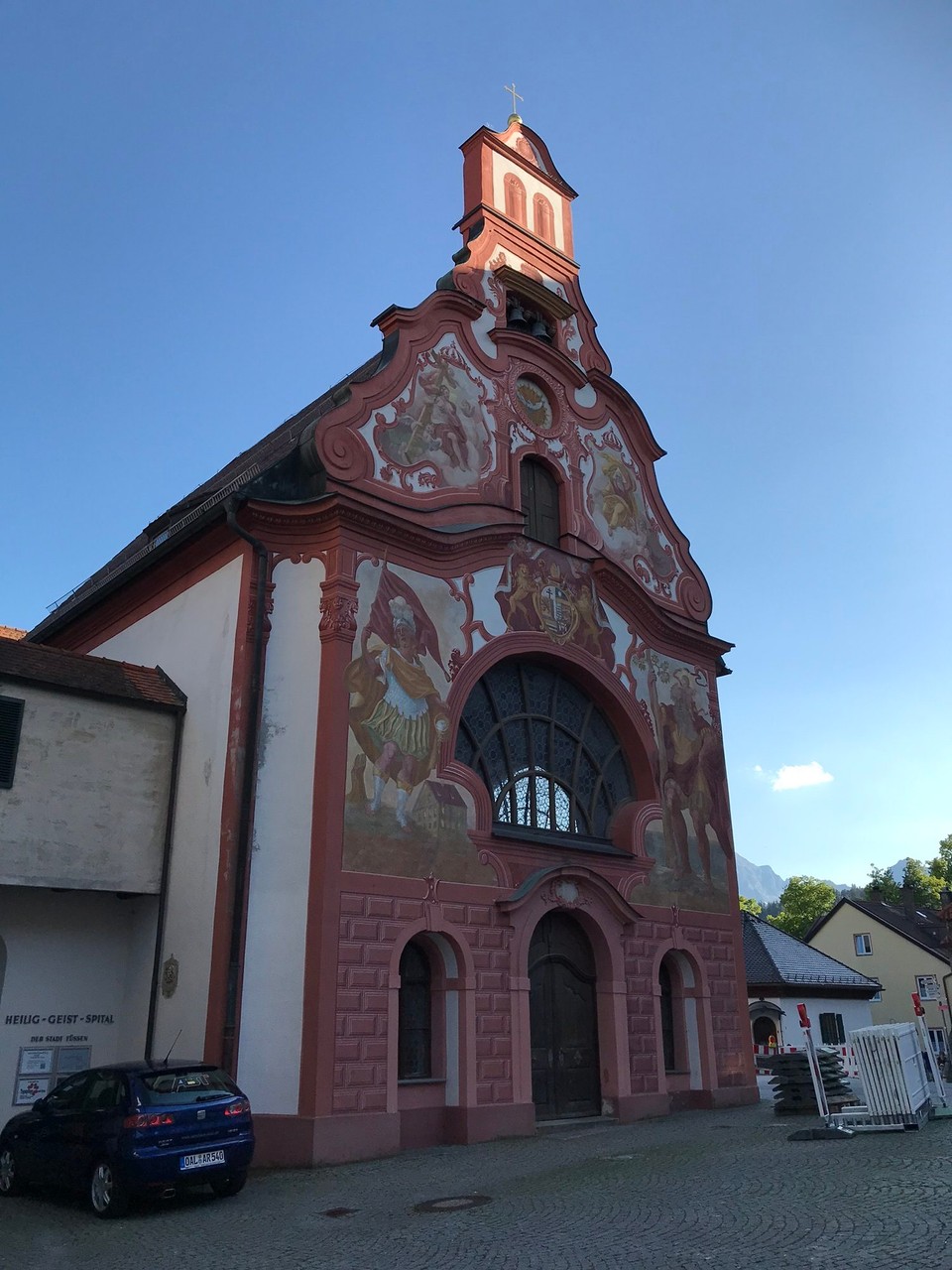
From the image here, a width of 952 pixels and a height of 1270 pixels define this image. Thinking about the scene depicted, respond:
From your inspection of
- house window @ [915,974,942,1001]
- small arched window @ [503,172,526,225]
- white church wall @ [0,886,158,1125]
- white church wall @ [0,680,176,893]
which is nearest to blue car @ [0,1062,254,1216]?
white church wall @ [0,886,158,1125]

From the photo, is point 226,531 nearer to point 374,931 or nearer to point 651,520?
point 374,931

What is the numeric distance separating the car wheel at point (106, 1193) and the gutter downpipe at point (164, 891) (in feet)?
14.9

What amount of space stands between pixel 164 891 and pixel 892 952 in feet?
147

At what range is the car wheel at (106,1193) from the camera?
32.7 feet

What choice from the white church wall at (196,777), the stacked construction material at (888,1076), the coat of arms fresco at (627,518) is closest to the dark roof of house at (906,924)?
the coat of arms fresco at (627,518)

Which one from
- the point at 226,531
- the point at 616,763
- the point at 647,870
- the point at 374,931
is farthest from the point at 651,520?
the point at 374,931

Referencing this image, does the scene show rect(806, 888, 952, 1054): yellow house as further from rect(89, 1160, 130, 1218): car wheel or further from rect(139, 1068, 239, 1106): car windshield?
rect(89, 1160, 130, 1218): car wheel

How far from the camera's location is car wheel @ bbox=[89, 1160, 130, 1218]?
995 cm

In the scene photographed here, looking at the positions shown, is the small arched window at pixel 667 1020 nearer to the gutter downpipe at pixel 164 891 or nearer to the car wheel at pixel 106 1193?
the gutter downpipe at pixel 164 891

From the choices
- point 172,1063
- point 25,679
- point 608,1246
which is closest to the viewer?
point 608,1246

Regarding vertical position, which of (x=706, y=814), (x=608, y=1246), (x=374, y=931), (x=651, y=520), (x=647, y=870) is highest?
(x=651, y=520)

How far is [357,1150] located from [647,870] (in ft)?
25.8

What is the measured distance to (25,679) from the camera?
15.2m

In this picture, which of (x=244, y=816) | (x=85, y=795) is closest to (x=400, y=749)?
Result: (x=244, y=816)
